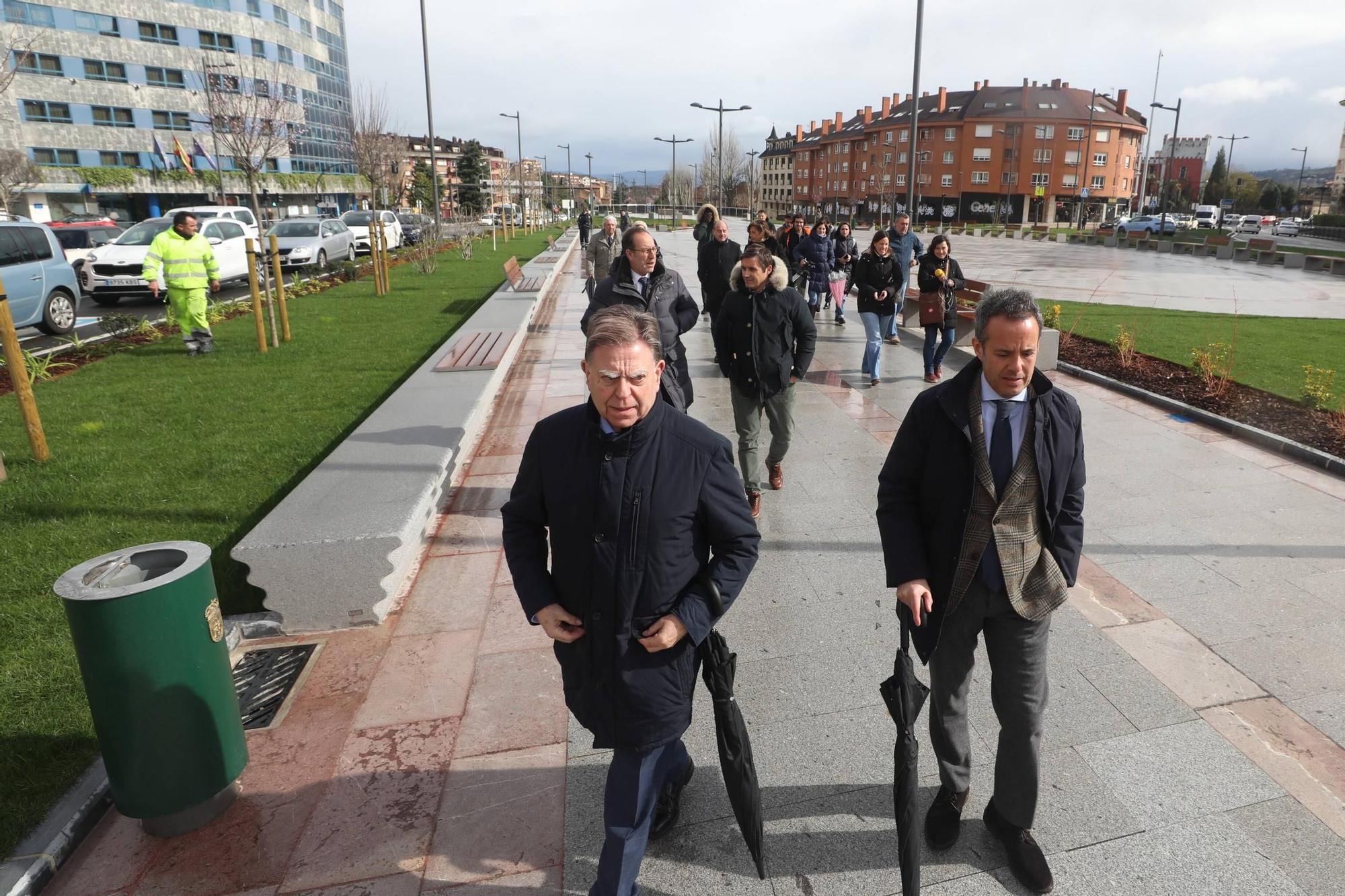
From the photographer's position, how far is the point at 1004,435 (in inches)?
99.5

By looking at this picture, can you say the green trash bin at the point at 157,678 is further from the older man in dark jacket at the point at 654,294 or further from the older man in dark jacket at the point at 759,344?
the older man in dark jacket at the point at 759,344

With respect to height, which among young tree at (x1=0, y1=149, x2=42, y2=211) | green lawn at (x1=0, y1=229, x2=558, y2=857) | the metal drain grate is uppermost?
young tree at (x1=0, y1=149, x2=42, y2=211)

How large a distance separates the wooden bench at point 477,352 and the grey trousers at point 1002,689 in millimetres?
7017

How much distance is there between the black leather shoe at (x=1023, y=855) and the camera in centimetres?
266

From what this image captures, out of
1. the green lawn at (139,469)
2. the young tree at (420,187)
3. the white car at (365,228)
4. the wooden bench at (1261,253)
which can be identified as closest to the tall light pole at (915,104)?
the green lawn at (139,469)

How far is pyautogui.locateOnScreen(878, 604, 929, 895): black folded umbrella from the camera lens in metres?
2.51

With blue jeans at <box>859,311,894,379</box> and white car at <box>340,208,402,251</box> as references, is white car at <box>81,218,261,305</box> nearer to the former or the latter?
white car at <box>340,208,402,251</box>

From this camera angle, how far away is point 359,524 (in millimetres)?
4477

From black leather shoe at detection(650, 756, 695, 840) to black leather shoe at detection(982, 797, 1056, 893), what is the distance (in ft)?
3.50

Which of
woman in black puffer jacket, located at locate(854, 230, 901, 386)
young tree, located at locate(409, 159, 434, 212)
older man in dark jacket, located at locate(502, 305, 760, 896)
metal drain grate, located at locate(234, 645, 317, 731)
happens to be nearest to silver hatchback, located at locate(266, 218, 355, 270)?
woman in black puffer jacket, located at locate(854, 230, 901, 386)

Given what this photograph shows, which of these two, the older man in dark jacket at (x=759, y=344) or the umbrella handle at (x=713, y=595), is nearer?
the umbrella handle at (x=713, y=595)

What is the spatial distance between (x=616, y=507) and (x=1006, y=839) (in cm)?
178

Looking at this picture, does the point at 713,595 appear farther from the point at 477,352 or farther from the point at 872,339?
the point at 477,352

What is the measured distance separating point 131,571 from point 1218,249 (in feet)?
130
